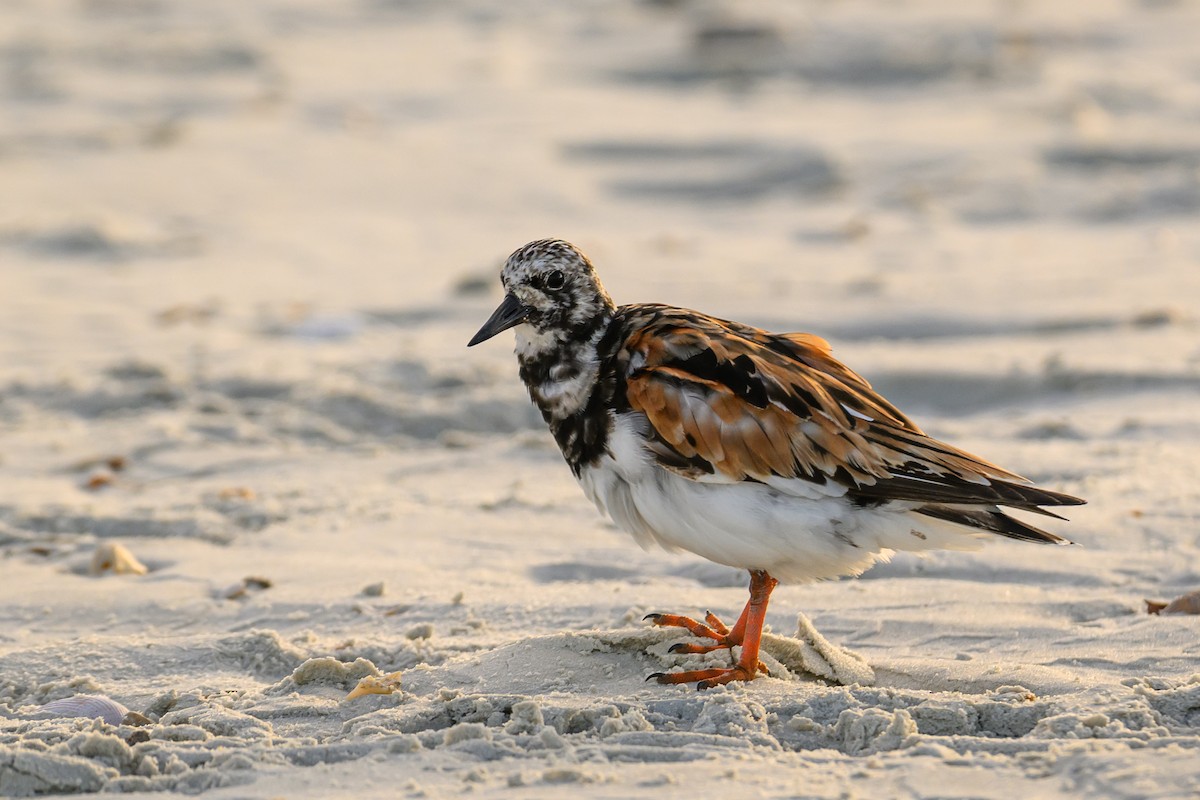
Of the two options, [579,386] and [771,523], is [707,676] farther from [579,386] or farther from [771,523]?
[579,386]

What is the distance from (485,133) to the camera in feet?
34.2

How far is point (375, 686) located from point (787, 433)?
1086 millimetres

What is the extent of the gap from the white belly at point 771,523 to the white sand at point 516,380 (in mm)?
292

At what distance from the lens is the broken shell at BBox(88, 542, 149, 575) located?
15.2 feet

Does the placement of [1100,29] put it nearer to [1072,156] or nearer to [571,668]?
[1072,156]

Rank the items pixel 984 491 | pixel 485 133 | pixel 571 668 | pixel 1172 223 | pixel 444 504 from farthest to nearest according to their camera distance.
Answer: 1. pixel 485 133
2. pixel 1172 223
3. pixel 444 504
4. pixel 571 668
5. pixel 984 491

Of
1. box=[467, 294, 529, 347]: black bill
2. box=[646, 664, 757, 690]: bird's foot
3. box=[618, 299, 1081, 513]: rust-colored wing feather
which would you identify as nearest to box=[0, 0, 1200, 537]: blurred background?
box=[467, 294, 529, 347]: black bill

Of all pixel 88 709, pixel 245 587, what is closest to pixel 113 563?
pixel 245 587

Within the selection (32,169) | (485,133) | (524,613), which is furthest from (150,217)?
(524,613)

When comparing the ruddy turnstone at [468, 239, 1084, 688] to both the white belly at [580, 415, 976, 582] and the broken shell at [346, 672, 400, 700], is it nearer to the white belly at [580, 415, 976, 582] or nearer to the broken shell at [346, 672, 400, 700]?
the white belly at [580, 415, 976, 582]

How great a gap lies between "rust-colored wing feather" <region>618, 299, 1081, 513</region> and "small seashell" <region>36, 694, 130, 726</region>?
1318 millimetres

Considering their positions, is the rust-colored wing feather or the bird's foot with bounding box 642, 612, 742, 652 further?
the bird's foot with bounding box 642, 612, 742, 652

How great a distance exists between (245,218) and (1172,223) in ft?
16.7

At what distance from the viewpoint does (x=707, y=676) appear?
359 centimetres
